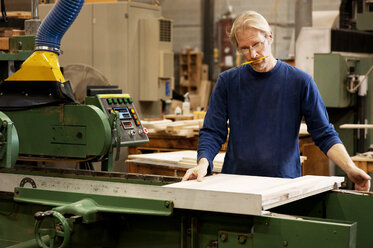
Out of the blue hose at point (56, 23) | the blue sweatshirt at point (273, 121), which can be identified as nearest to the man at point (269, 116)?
the blue sweatshirt at point (273, 121)

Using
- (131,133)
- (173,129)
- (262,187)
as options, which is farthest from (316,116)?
(173,129)

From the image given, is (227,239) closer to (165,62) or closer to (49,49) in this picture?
(49,49)

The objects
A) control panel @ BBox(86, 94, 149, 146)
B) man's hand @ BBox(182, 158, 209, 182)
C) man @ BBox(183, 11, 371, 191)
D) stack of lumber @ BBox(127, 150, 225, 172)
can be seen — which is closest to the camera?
man's hand @ BBox(182, 158, 209, 182)

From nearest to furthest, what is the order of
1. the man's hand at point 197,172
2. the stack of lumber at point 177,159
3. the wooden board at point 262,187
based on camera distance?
the wooden board at point 262,187 → the man's hand at point 197,172 → the stack of lumber at point 177,159

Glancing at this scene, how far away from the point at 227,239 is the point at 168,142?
3042 millimetres

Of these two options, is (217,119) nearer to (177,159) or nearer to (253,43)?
(253,43)

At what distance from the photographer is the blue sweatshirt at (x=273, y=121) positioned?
2.51 m

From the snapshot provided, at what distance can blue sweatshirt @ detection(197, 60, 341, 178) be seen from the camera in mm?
2512

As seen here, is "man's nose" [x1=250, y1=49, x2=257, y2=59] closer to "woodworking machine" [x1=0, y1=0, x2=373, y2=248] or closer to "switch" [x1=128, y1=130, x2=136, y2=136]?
"woodworking machine" [x1=0, y1=0, x2=373, y2=248]

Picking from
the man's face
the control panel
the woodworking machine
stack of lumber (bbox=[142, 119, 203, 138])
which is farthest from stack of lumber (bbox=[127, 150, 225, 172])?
the man's face

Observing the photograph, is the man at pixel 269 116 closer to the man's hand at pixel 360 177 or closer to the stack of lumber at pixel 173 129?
the man's hand at pixel 360 177

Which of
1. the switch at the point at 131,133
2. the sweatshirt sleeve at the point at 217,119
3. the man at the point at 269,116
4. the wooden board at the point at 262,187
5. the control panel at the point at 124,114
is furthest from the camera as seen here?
the switch at the point at 131,133

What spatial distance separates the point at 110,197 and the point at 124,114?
1.25m

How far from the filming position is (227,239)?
207 cm
